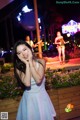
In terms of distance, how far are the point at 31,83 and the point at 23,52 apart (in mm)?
346

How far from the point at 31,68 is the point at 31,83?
0.57 feet

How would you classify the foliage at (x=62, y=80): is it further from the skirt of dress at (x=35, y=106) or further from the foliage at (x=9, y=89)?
the skirt of dress at (x=35, y=106)

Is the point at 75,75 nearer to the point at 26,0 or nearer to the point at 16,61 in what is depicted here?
the point at 16,61

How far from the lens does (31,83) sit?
2982mm

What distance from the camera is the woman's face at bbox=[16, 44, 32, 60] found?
9.66 feet

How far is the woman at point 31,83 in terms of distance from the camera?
2.93 m

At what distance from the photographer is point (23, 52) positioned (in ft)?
9.68

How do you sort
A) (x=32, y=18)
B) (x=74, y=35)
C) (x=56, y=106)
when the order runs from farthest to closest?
1. (x=74, y=35)
2. (x=32, y=18)
3. (x=56, y=106)

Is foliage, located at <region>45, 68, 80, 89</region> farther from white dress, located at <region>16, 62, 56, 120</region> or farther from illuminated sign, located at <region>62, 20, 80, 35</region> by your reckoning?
illuminated sign, located at <region>62, 20, 80, 35</region>

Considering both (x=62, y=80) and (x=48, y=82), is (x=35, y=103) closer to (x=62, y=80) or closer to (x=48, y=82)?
(x=48, y=82)

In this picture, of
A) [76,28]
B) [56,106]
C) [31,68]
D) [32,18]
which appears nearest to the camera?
[31,68]

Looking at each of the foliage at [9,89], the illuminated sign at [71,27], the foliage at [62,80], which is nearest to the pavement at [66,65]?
the foliage at [62,80]

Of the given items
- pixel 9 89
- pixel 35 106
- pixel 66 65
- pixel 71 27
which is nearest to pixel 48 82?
pixel 9 89

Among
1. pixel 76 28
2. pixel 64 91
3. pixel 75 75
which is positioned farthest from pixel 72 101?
pixel 76 28
